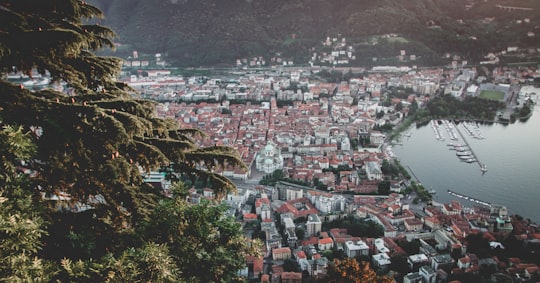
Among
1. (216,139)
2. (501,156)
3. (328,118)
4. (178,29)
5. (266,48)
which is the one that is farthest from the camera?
(178,29)

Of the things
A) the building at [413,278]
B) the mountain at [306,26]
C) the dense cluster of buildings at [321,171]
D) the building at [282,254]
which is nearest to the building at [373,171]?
the dense cluster of buildings at [321,171]

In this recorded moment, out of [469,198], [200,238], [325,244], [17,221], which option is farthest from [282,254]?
[17,221]

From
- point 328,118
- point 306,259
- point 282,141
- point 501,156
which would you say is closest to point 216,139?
point 282,141

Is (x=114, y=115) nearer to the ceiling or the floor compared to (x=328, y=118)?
nearer to the ceiling

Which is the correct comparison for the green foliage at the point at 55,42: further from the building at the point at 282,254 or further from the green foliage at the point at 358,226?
the green foliage at the point at 358,226

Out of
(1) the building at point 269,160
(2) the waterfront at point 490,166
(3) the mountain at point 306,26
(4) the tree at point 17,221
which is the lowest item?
(1) the building at point 269,160

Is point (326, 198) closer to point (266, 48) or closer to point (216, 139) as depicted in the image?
point (216, 139)

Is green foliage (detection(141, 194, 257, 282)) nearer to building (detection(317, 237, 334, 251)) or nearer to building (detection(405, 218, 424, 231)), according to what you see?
building (detection(317, 237, 334, 251))
